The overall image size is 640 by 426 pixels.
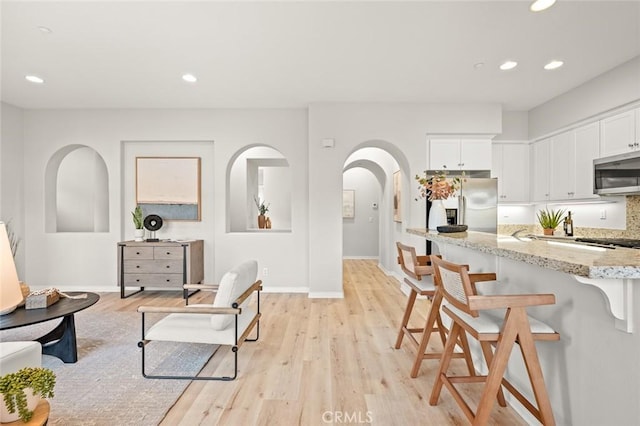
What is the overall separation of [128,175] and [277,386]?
433 cm

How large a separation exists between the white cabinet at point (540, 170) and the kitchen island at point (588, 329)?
3.55 metres

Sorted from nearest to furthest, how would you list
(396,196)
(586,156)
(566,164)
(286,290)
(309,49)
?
(309,49) → (586,156) → (566,164) → (286,290) → (396,196)

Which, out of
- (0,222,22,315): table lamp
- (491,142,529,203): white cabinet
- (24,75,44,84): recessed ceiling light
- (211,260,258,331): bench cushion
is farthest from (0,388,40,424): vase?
(491,142,529,203): white cabinet

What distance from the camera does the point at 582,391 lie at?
1.54 meters

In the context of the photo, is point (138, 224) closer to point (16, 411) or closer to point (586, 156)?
point (16, 411)

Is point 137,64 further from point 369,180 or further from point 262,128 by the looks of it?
point 369,180

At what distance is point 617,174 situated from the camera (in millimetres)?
3574

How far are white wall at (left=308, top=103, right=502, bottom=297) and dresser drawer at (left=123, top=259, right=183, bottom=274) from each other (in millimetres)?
1914

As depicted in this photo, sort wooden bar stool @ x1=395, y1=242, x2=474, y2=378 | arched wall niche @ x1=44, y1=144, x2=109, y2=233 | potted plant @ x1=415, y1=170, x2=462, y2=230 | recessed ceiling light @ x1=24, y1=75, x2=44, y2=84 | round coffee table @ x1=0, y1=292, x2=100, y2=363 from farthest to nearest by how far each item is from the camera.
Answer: arched wall niche @ x1=44, y1=144, x2=109, y2=233, recessed ceiling light @ x1=24, y1=75, x2=44, y2=84, potted plant @ x1=415, y1=170, x2=462, y2=230, round coffee table @ x1=0, y1=292, x2=100, y2=363, wooden bar stool @ x1=395, y1=242, x2=474, y2=378

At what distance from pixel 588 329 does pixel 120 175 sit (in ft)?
18.8

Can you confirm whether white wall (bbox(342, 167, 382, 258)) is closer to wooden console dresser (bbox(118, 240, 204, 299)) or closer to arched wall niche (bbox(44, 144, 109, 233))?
wooden console dresser (bbox(118, 240, 204, 299))

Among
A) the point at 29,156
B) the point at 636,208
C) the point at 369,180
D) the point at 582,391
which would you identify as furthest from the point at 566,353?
the point at 369,180

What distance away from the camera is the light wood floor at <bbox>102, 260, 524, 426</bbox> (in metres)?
1.99

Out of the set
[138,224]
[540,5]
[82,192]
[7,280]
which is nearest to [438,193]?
[540,5]
